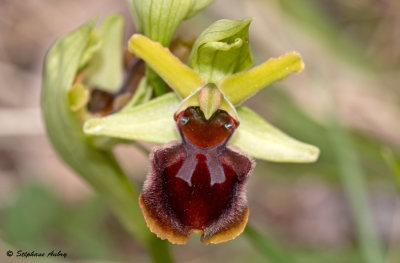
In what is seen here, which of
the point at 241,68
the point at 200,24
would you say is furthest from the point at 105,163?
the point at 200,24

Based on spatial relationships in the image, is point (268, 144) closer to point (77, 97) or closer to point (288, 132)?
point (77, 97)

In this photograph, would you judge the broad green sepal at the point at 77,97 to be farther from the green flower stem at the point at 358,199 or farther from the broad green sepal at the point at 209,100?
the green flower stem at the point at 358,199

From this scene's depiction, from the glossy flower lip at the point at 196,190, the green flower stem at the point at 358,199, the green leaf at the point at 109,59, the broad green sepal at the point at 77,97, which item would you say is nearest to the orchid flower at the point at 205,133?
the glossy flower lip at the point at 196,190

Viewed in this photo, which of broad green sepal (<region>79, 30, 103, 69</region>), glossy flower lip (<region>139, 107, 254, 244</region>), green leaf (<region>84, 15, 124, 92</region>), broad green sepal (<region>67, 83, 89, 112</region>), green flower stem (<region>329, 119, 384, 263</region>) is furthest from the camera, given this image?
Answer: green flower stem (<region>329, 119, 384, 263</region>)

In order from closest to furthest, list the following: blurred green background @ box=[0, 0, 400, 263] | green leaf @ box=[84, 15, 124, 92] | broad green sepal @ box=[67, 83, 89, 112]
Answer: broad green sepal @ box=[67, 83, 89, 112] → green leaf @ box=[84, 15, 124, 92] → blurred green background @ box=[0, 0, 400, 263]

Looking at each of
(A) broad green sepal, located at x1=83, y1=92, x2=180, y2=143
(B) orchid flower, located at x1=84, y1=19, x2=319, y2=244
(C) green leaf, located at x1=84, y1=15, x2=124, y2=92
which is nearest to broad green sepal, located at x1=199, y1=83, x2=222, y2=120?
(B) orchid flower, located at x1=84, y1=19, x2=319, y2=244

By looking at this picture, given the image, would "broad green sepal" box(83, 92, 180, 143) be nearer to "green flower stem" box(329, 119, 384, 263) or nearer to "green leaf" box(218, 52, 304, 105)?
"green leaf" box(218, 52, 304, 105)
